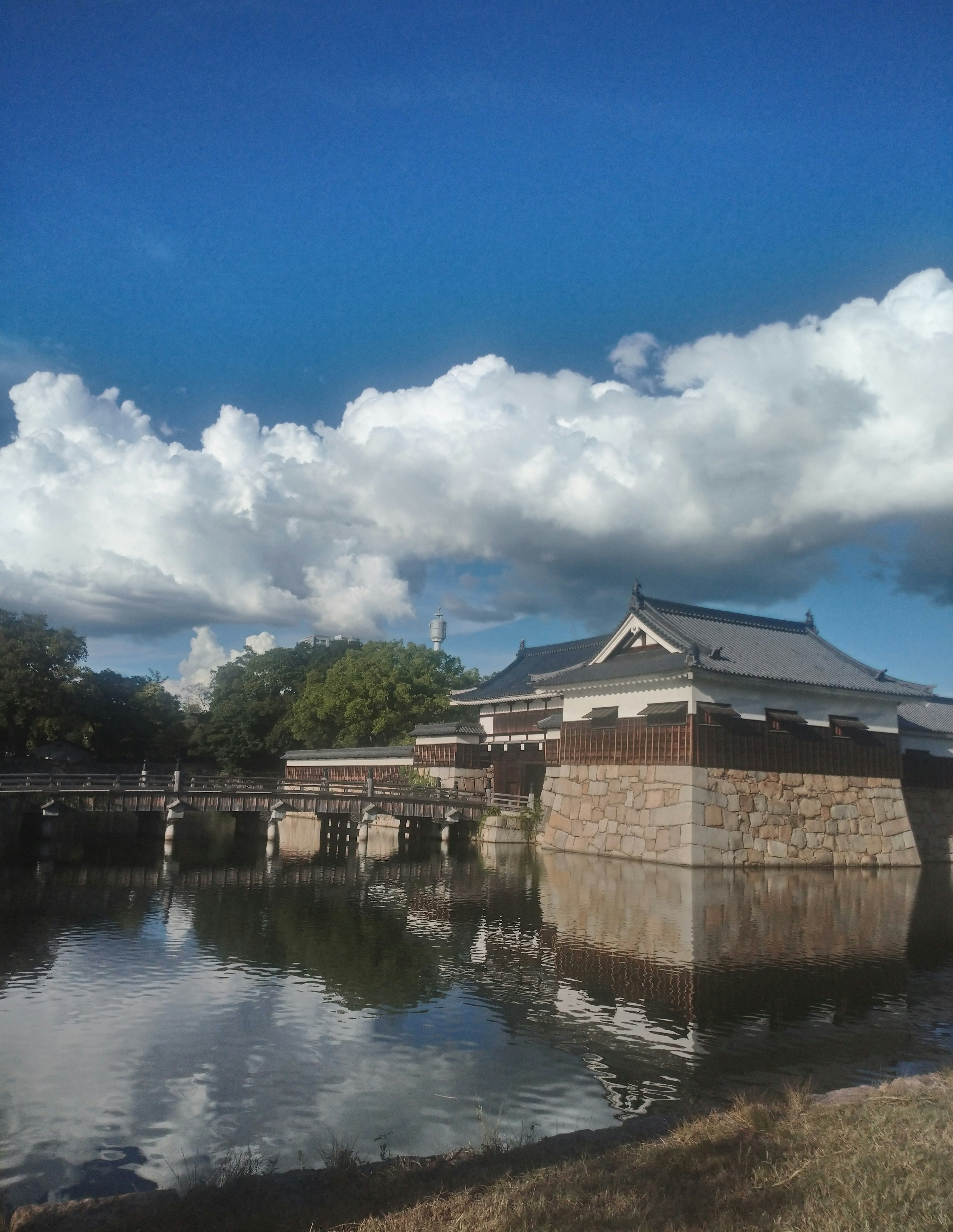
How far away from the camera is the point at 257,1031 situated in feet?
36.1

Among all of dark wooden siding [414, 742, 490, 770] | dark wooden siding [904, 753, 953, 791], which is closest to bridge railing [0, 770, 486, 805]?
dark wooden siding [414, 742, 490, 770]

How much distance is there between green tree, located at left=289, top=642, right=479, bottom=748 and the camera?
51438mm

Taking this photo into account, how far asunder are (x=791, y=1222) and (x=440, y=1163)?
259cm

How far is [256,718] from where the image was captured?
61.3 meters

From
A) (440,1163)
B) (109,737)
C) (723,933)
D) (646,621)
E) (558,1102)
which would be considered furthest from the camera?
(109,737)

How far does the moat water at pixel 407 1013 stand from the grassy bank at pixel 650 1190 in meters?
1.28

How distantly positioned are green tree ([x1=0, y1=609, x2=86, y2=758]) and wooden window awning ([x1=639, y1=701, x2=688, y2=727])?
3044 cm

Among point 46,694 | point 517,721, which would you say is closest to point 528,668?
point 517,721

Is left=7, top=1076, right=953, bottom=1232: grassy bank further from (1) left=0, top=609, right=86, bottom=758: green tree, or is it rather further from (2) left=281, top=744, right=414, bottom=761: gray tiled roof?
(1) left=0, top=609, right=86, bottom=758: green tree

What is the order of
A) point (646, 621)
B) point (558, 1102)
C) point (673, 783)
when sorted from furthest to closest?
point (646, 621) → point (673, 783) → point (558, 1102)

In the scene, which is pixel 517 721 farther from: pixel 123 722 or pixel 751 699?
pixel 123 722

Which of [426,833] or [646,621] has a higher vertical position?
[646,621]

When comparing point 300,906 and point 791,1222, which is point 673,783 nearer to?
point 300,906

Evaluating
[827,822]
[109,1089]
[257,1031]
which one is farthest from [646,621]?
[109,1089]
